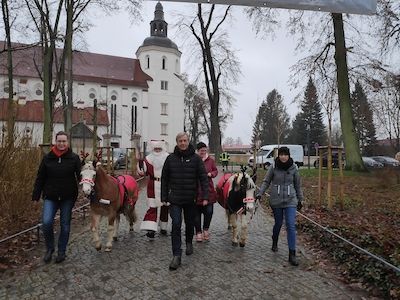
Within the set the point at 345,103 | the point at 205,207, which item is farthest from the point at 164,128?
the point at 205,207

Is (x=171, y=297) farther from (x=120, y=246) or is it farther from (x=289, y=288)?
(x=120, y=246)

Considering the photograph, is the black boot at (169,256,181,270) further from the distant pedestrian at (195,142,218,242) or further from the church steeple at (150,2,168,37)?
the church steeple at (150,2,168,37)

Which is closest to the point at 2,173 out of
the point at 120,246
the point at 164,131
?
the point at 120,246

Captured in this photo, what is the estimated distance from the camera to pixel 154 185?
28.7 feet

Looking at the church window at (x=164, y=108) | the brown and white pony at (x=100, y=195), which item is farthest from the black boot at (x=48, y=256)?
the church window at (x=164, y=108)

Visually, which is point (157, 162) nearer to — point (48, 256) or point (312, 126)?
point (48, 256)

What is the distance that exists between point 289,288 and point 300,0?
3.66 meters

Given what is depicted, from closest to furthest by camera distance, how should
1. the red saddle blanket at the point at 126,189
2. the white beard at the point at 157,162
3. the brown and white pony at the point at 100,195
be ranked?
the brown and white pony at the point at 100,195 < the red saddle blanket at the point at 126,189 < the white beard at the point at 157,162

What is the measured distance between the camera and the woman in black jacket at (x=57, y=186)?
6734mm

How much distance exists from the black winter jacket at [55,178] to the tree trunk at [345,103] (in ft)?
55.4

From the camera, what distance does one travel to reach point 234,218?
8.13m

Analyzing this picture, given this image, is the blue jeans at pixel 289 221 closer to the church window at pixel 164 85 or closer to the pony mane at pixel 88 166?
the pony mane at pixel 88 166

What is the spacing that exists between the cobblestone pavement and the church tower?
2822 inches

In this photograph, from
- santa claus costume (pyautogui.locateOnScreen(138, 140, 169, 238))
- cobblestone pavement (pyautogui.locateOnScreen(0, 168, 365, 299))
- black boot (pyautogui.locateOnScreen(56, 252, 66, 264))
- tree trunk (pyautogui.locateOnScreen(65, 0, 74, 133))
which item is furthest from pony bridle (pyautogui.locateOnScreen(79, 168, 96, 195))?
tree trunk (pyautogui.locateOnScreen(65, 0, 74, 133))
